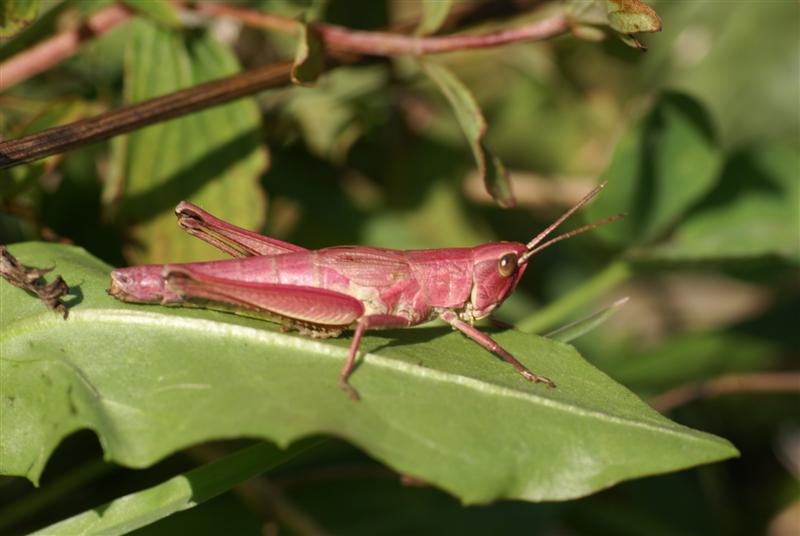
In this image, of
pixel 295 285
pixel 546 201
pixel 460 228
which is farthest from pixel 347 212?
pixel 295 285

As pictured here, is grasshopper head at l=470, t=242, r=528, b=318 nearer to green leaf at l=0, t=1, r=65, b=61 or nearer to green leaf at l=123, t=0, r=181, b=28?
green leaf at l=123, t=0, r=181, b=28

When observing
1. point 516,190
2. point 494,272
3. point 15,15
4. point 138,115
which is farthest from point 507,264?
point 516,190

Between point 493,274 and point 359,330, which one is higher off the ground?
point 359,330

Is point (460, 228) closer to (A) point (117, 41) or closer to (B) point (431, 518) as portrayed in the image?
(B) point (431, 518)

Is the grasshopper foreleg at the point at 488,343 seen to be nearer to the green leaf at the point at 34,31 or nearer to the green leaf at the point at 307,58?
the green leaf at the point at 307,58

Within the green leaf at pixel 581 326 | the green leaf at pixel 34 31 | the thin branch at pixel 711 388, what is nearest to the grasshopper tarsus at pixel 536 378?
the green leaf at pixel 581 326

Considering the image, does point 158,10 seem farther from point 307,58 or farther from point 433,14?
point 433,14
